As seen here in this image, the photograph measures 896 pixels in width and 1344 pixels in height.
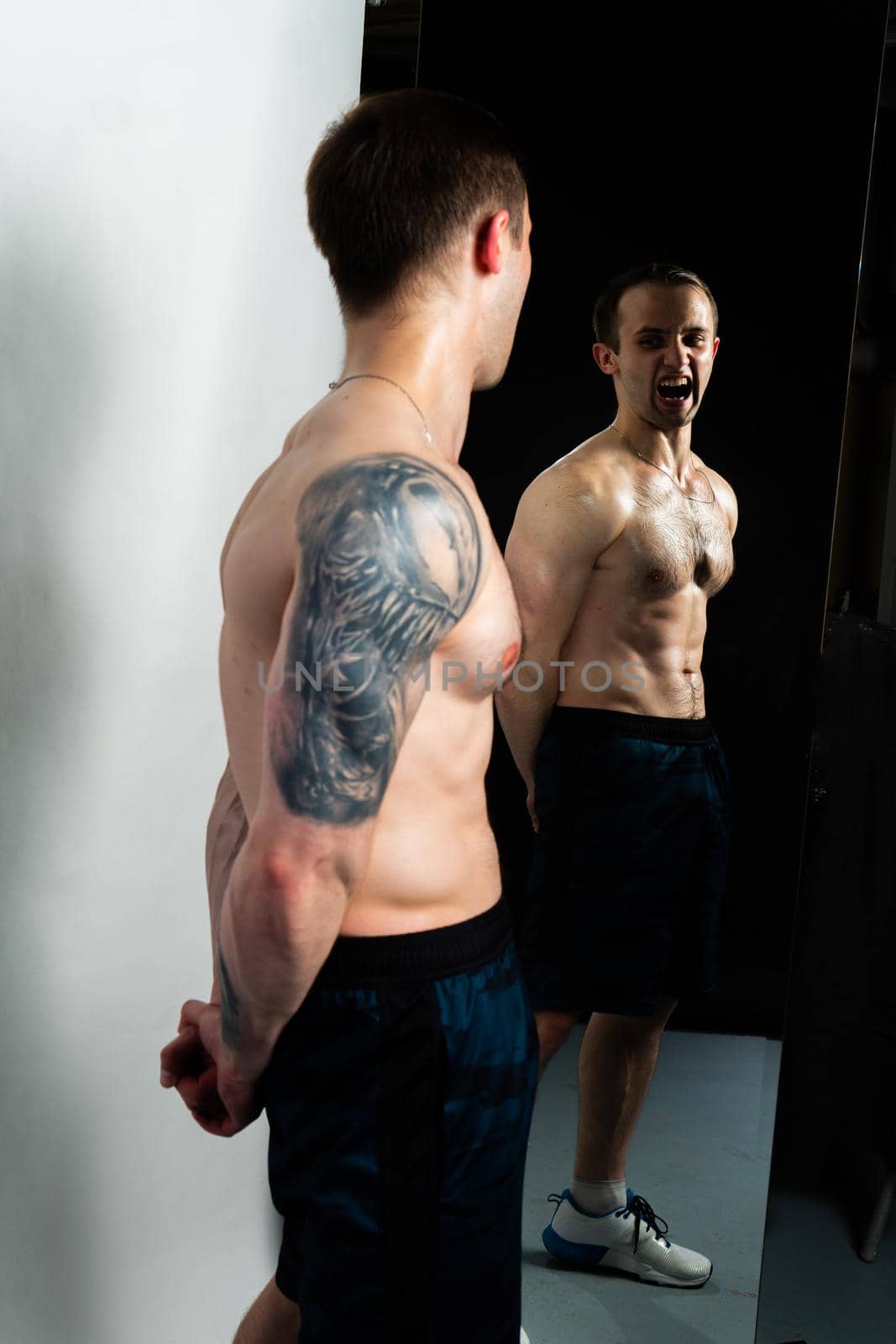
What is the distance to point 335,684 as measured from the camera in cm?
97

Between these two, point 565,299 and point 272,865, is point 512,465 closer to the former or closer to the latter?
point 565,299

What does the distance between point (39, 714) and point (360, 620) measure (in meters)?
0.55

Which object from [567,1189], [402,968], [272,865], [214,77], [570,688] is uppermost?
[214,77]

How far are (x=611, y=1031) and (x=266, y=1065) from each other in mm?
725

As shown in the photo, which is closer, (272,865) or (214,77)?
(272,865)

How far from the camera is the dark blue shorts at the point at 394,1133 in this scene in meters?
1.13

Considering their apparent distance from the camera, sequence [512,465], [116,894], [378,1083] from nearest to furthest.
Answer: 1. [378,1083]
2. [116,894]
3. [512,465]

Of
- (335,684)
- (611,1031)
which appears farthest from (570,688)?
(335,684)

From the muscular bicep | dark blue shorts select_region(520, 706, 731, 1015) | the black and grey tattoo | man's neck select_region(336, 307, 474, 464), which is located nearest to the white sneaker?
dark blue shorts select_region(520, 706, 731, 1015)

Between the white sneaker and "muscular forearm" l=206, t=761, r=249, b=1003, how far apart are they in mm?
816

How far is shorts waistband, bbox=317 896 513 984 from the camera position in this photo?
3.72 feet

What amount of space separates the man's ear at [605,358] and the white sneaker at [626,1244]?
4.02 feet

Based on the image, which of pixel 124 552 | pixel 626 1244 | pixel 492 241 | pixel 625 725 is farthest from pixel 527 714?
pixel 626 1244

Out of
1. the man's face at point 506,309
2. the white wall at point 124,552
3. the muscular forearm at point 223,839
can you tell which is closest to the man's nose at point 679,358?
the man's face at point 506,309
